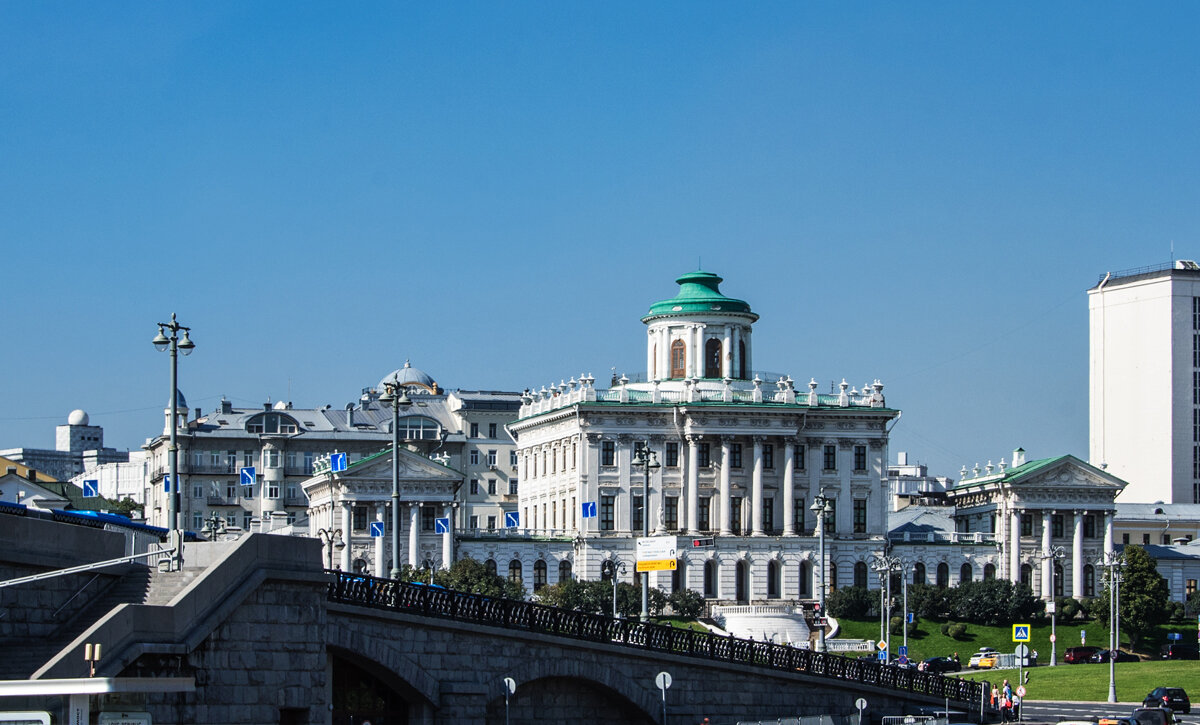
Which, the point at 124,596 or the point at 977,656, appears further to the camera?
the point at 977,656

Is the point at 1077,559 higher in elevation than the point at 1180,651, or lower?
higher

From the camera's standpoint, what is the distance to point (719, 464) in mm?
139000

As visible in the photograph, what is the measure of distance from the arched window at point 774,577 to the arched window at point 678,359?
1378cm

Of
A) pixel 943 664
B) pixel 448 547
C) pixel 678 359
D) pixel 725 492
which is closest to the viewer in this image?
pixel 943 664

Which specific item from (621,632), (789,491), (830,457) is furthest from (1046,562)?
(621,632)

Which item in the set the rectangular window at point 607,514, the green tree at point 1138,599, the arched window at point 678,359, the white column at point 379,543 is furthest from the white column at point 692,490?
the green tree at point 1138,599

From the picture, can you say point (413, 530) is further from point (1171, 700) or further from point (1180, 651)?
point (1171, 700)

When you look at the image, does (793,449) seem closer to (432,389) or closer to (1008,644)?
(1008,644)

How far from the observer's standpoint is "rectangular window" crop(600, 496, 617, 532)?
137 m

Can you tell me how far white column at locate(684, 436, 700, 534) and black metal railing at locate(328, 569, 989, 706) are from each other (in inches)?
2445

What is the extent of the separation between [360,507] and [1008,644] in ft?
126

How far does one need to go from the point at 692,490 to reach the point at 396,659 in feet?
283

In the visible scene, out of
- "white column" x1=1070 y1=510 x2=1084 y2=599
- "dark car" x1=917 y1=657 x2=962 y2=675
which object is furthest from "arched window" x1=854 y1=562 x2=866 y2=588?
"dark car" x1=917 y1=657 x2=962 y2=675

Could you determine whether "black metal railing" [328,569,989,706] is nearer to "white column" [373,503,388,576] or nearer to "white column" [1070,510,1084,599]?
"white column" [373,503,388,576]
